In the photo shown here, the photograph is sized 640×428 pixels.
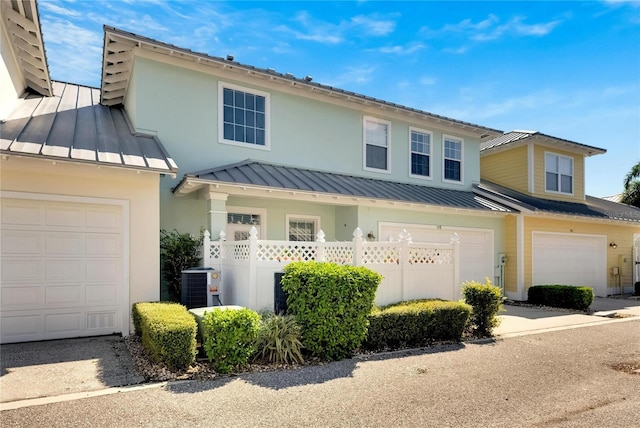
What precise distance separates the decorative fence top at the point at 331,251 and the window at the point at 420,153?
19.8 ft

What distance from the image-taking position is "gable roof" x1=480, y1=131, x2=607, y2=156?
637 inches

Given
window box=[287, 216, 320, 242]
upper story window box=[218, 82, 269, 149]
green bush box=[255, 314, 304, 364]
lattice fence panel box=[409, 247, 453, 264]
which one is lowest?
green bush box=[255, 314, 304, 364]

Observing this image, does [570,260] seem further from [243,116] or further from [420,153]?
[243,116]

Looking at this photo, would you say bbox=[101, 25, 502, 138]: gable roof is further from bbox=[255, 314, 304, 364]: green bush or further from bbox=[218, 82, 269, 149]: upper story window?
bbox=[255, 314, 304, 364]: green bush

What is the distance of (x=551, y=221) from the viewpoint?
1505cm

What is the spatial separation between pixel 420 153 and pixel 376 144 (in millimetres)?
2025

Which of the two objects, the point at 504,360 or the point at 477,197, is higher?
the point at 477,197

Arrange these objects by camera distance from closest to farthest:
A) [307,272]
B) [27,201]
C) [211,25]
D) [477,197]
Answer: [307,272] < [27,201] < [211,25] < [477,197]

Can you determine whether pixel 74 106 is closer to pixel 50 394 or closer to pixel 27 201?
pixel 27 201

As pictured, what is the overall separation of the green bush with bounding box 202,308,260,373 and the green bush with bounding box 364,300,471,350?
2277mm

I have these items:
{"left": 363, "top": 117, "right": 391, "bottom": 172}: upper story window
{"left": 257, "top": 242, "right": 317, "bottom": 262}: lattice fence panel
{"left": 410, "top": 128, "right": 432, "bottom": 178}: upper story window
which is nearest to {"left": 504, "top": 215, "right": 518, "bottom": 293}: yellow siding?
{"left": 410, "top": 128, "right": 432, "bottom": 178}: upper story window

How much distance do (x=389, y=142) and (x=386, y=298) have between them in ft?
23.8

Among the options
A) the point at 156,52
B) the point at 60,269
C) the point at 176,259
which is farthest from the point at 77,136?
the point at 176,259

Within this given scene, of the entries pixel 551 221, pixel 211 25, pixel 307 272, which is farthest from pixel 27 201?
pixel 551 221
